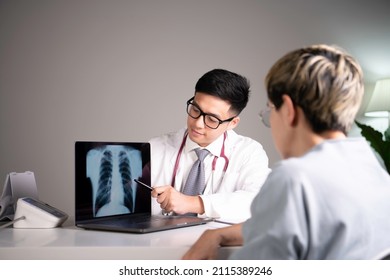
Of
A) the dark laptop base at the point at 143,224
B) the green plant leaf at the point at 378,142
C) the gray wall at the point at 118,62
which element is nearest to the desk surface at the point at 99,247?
the dark laptop base at the point at 143,224

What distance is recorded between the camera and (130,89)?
403 cm

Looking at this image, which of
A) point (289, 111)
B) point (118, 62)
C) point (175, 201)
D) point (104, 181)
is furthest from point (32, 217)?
point (118, 62)

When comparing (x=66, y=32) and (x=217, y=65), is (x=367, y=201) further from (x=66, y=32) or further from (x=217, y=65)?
(x=66, y=32)

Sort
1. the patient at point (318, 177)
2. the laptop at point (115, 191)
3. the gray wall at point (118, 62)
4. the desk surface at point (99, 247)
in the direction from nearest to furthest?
the patient at point (318, 177)
the desk surface at point (99, 247)
the laptop at point (115, 191)
the gray wall at point (118, 62)

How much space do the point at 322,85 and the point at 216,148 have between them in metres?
1.30

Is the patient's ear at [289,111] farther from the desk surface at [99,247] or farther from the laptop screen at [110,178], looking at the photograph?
the laptop screen at [110,178]

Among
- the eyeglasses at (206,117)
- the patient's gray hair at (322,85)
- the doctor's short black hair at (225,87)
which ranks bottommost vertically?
the eyeglasses at (206,117)

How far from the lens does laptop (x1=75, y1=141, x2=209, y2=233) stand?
5.66ft

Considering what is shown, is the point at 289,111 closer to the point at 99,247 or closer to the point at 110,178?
the point at 99,247

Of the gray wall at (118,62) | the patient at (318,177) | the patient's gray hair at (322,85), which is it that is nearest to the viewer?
the patient at (318,177)

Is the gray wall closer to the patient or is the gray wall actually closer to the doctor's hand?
the doctor's hand

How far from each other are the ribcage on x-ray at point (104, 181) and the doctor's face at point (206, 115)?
56 cm

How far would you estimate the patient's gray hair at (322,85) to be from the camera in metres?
1.13

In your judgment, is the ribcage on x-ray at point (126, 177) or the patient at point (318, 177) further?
the ribcage on x-ray at point (126, 177)
